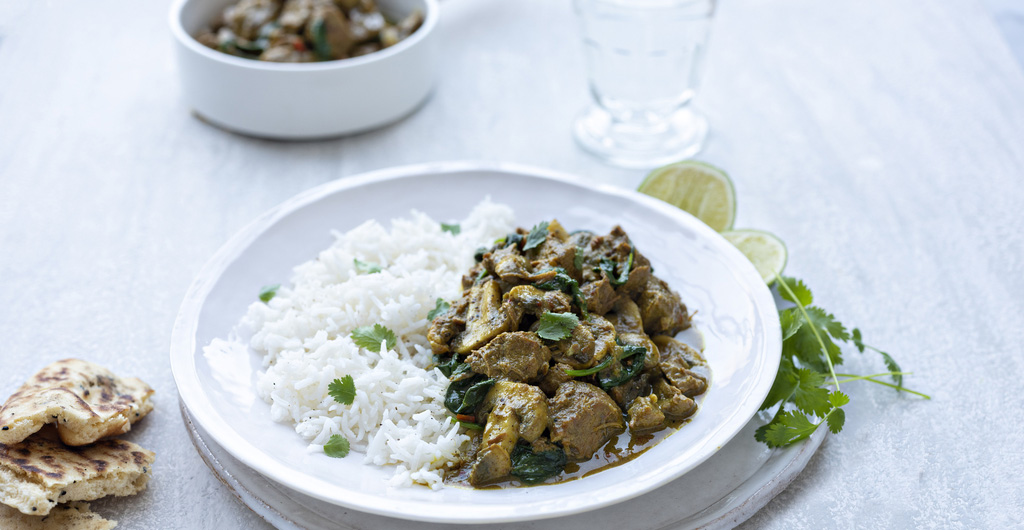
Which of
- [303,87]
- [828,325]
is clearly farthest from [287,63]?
[828,325]

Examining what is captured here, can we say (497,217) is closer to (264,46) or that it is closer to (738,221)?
(738,221)

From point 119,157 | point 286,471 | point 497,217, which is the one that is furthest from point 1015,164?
point 119,157

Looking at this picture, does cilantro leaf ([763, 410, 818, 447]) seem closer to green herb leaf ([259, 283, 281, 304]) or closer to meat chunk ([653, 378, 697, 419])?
meat chunk ([653, 378, 697, 419])

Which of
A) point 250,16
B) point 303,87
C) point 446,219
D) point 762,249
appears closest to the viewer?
point 762,249

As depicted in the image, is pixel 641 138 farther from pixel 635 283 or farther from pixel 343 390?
pixel 343 390

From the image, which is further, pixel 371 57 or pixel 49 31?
pixel 49 31

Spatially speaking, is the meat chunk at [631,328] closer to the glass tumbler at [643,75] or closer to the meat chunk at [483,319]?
the meat chunk at [483,319]
